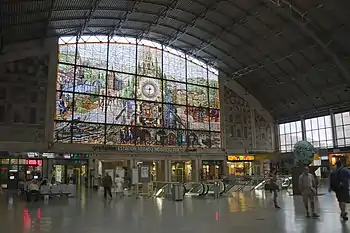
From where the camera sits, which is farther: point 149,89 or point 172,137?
point 172,137

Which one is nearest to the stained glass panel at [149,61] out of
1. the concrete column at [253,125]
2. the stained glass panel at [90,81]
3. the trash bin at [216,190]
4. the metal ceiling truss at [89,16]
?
the stained glass panel at [90,81]

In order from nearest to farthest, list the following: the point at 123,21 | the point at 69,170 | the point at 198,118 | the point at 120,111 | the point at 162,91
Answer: the point at 123,21 < the point at 69,170 < the point at 120,111 < the point at 162,91 < the point at 198,118

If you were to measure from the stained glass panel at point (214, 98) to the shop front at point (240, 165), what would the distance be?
6756mm

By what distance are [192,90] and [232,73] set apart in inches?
237

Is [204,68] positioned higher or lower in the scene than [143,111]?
higher

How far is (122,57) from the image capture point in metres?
36.9

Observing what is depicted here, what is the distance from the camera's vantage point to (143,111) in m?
37.3

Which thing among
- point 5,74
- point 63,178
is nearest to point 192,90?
point 63,178

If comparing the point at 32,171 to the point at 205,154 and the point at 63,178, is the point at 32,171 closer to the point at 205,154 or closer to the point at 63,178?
the point at 63,178

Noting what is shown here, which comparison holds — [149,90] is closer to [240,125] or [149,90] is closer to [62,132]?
[62,132]

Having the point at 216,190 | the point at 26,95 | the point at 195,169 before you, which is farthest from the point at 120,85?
the point at 216,190

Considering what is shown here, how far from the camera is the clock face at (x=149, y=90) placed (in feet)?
124

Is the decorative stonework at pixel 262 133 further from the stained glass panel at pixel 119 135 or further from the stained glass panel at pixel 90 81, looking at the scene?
the stained glass panel at pixel 90 81

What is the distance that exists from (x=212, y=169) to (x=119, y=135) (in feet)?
42.7
